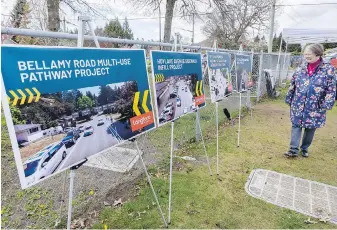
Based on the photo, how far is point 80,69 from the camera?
189 cm

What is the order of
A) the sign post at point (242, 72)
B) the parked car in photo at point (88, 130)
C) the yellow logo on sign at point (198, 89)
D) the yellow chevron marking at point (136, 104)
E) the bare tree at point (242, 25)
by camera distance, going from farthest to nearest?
the bare tree at point (242, 25) → the sign post at point (242, 72) → the yellow logo on sign at point (198, 89) → the yellow chevron marking at point (136, 104) → the parked car in photo at point (88, 130)

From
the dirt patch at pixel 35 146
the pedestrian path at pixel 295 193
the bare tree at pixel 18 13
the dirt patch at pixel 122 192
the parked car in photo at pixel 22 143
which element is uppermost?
the bare tree at pixel 18 13

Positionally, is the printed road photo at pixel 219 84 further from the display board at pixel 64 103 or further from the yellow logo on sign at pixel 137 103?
the display board at pixel 64 103

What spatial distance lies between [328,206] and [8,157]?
5.20m

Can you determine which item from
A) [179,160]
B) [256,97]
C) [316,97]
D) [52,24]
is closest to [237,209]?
[179,160]

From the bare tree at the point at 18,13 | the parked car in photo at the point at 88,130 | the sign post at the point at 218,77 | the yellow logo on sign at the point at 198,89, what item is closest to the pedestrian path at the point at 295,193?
the sign post at the point at 218,77

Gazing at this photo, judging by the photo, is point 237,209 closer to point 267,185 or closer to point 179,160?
point 267,185

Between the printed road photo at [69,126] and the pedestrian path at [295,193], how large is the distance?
2.48 m

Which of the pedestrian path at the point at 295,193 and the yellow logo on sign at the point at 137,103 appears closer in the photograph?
the yellow logo on sign at the point at 137,103

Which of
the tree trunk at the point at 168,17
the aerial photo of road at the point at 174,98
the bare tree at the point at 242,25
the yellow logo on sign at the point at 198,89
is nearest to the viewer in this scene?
the aerial photo of road at the point at 174,98

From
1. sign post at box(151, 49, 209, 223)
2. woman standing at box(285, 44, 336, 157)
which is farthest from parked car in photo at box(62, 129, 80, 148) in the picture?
woman standing at box(285, 44, 336, 157)

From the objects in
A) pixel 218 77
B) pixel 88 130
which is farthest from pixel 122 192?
pixel 218 77

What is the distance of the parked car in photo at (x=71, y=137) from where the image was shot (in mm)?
1805

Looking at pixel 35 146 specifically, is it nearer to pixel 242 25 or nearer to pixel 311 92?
pixel 311 92
